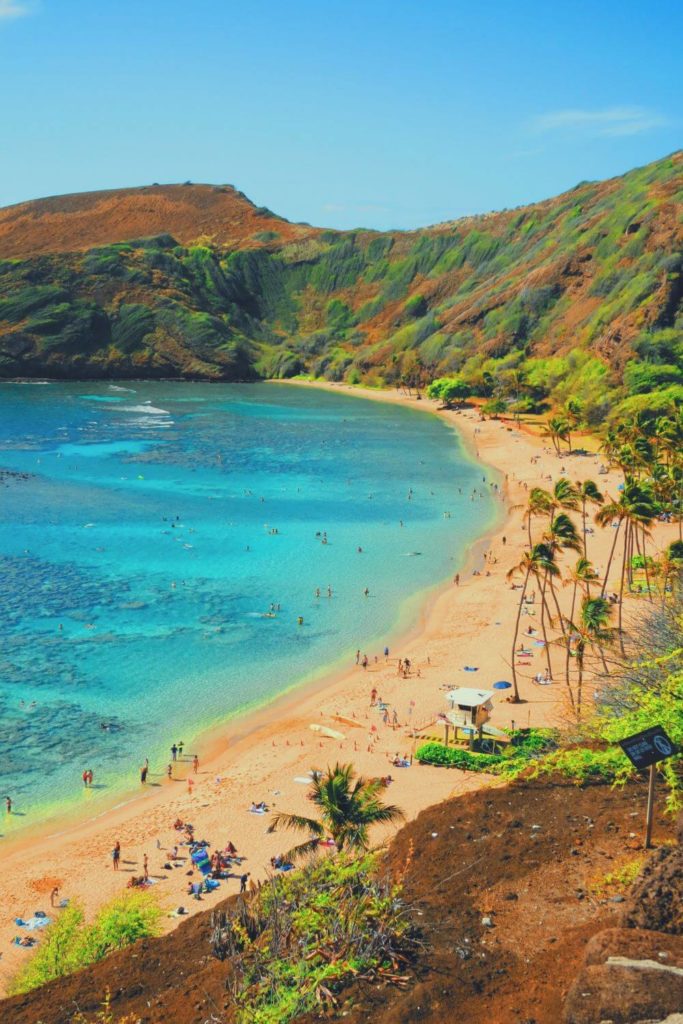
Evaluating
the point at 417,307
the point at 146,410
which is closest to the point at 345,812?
the point at 146,410

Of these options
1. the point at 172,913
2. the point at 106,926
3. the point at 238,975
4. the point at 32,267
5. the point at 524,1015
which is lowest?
the point at 172,913

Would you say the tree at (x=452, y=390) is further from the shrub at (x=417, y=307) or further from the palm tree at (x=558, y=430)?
the shrub at (x=417, y=307)

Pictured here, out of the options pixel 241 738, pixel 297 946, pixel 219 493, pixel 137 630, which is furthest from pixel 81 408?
pixel 297 946

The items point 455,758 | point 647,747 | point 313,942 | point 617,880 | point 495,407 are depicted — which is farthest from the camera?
point 495,407

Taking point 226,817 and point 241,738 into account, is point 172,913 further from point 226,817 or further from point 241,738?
point 241,738

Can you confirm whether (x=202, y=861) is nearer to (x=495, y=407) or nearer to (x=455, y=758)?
(x=455, y=758)
